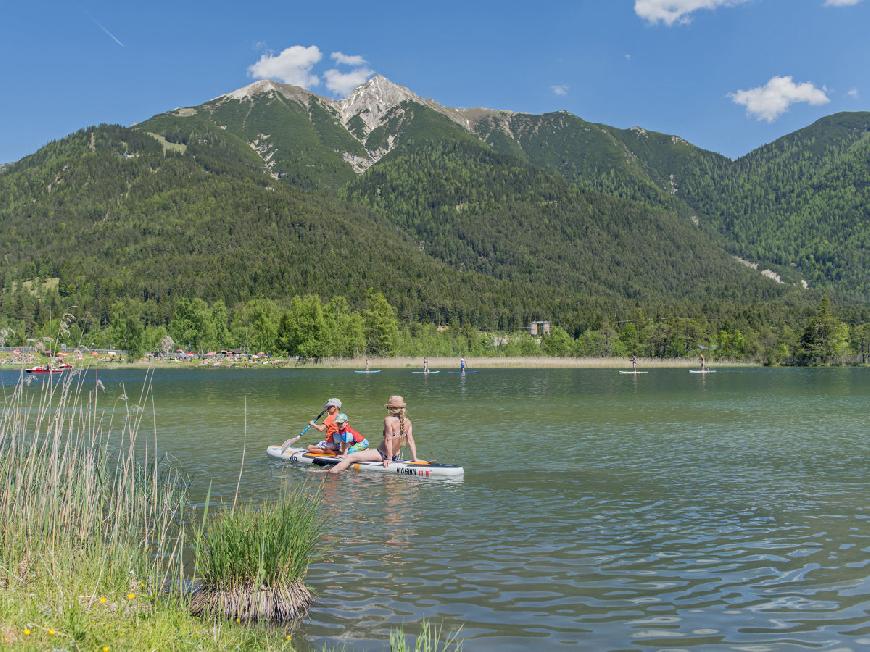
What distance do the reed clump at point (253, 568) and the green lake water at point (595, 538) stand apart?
649 mm

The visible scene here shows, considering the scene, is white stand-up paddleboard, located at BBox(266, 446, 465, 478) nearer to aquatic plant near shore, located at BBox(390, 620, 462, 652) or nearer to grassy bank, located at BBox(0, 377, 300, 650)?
grassy bank, located at BBox(0, 377, 300, 650)

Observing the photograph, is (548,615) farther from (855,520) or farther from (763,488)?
(763,488)

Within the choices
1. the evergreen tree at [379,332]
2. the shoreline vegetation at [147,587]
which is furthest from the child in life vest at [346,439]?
the evergreen tree at [379,332]

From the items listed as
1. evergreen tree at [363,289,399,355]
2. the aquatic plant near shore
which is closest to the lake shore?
evergreen tree at [363,289,399,355]

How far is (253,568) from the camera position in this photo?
12188 mm

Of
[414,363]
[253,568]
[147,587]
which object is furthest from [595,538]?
[414,363]

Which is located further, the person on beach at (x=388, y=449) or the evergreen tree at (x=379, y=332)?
the evergreen tree at (x=379, y=332)

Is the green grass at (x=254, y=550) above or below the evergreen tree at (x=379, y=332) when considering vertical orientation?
below

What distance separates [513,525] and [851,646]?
27.8ft

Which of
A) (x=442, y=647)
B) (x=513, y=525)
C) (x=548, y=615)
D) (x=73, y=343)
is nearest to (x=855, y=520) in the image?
(x=513, y=525)

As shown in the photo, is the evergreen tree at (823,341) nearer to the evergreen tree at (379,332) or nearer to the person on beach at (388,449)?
the evergreen tree at (379,332)

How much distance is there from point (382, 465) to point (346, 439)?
2091 millimetres

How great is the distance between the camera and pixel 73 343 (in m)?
17.8

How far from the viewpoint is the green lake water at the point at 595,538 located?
A: 12.1 metres
